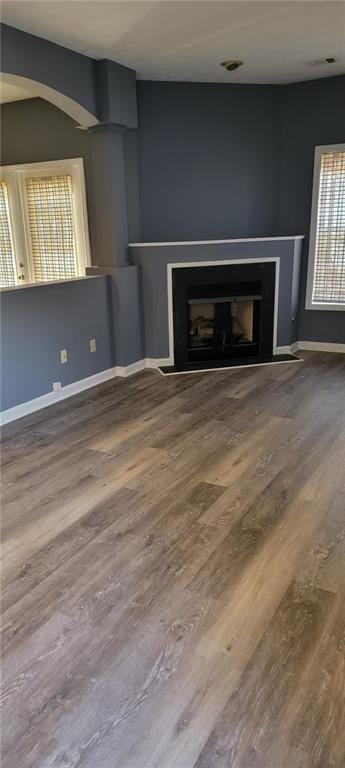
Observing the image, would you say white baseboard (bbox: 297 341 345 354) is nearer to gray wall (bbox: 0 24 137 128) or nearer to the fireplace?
the fireplace

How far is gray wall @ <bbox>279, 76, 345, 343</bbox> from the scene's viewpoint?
5008 mm

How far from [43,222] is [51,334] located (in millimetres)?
2131

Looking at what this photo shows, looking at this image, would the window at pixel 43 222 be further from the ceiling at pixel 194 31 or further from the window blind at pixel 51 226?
the ceiling at pixel 194 31

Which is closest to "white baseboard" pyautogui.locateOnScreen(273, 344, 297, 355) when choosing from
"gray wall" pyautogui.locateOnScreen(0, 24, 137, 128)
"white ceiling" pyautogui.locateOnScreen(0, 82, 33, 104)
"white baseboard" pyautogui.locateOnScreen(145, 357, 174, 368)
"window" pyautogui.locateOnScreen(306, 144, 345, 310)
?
"window" pyautogui.locateOnScreen(306, 144, 345, 310)

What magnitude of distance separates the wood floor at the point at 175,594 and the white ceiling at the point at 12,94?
339 centimetres

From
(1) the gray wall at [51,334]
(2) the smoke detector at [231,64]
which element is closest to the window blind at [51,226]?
(1) the gray wall at [51,334]

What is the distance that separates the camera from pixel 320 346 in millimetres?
5641

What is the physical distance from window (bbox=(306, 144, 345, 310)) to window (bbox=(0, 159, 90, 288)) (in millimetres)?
2435

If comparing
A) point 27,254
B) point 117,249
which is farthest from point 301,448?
point 27,254

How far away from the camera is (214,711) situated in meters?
1.51

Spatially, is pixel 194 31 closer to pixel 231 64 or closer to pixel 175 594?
pixel 231 64

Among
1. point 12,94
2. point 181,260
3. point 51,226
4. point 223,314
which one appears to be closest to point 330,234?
point 223,314

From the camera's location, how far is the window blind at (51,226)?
5.39 meters

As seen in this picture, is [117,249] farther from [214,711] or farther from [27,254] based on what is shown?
[214,711]
